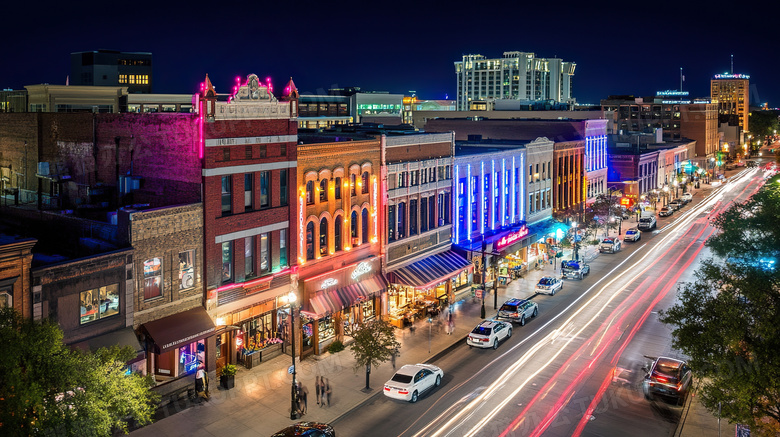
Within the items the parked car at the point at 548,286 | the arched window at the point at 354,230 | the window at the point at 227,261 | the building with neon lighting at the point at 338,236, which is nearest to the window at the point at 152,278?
the window at the point at 227,261

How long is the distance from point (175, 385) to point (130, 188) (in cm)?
1230

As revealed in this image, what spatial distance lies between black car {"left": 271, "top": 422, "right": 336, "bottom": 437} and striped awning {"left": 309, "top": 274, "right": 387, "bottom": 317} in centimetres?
1121

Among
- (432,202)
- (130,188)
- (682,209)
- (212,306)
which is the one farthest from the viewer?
(682,209)

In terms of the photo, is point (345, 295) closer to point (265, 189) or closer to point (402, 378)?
point (265, 189)

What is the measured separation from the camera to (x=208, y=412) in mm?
28969

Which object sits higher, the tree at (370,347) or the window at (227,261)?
the window at (227,261)

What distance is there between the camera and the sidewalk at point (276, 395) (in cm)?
2748

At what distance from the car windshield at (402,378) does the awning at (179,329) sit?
911cm

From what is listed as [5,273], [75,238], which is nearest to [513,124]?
[75,238]

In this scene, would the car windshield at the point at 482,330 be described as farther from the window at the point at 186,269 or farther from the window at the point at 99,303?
the window at the point at 99,303

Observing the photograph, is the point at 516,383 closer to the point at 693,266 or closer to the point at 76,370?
the point at 76,370

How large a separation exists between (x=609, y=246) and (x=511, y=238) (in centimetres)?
1890

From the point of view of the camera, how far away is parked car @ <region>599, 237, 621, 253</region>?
226 feet

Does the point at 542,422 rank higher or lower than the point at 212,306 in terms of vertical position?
lower
